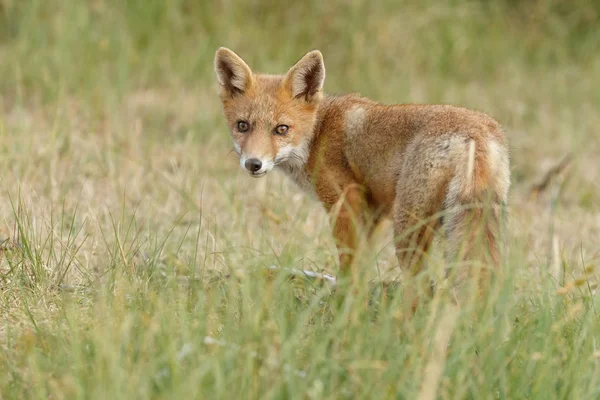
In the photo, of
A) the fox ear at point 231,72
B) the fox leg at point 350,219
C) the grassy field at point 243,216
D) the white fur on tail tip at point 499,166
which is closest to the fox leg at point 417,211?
the grassy field at point 243,216

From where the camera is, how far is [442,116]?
4.26 meters

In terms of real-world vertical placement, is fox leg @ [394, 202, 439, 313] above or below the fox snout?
below

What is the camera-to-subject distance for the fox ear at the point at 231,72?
497 centimetres

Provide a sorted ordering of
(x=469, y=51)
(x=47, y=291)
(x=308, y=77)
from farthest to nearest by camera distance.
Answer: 1. (x=469, y=51)
2. (x=308, y=77)
3. (x=47, y=291)

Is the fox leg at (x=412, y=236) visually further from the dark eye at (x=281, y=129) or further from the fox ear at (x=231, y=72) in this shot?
the fox ear at (x=231, y=72)

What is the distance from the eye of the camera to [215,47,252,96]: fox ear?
497cm

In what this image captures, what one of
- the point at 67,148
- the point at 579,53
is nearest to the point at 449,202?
the point at 67,148

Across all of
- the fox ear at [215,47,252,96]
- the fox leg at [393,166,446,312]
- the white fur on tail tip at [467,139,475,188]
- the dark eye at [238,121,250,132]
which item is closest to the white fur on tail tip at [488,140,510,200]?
the white fur on tail tip at [467,139,475,188]

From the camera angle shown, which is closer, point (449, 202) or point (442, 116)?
point (449, 202)

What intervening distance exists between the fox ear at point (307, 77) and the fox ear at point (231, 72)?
0.80 feet

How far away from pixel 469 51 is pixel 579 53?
1.55m

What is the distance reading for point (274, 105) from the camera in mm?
4852

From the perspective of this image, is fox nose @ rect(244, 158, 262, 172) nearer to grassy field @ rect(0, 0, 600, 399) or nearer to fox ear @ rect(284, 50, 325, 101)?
grassy field @ rect(0, 0, 600, 399)

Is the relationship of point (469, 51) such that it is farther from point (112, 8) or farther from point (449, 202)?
point (449, 202)
